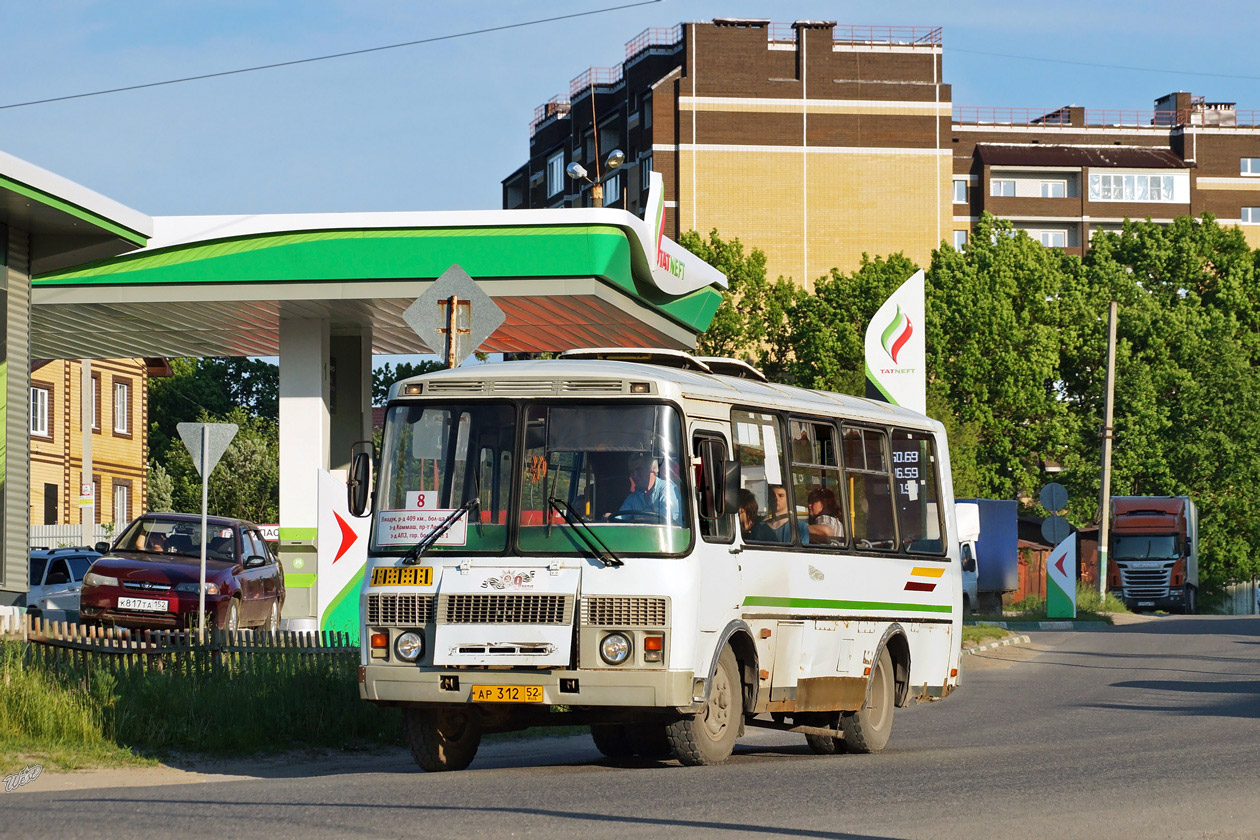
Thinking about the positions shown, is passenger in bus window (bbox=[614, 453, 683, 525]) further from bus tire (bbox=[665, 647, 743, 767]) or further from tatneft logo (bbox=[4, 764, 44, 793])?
tatneft logo (bbox=[4, 764, 44, 793])

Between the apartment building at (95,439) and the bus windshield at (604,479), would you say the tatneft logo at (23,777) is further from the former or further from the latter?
the apartment building at (95,439)

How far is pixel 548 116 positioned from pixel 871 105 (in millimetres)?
24935

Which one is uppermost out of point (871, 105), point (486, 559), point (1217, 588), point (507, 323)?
point (871, 105)

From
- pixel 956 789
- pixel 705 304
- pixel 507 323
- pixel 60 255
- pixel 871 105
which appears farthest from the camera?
pixel 871 105

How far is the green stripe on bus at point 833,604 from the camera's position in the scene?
12203mm

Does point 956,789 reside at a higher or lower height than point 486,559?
lower

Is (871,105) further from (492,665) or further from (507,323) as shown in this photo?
(492,665)

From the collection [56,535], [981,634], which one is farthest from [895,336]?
[56,535]

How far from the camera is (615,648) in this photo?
10898mm

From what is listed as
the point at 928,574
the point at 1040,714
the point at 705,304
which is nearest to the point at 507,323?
the point at 705,304

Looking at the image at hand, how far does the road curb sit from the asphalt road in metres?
13.0

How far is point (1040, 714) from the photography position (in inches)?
716

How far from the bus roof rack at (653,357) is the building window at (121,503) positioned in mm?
47244

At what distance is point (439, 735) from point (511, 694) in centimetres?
115
